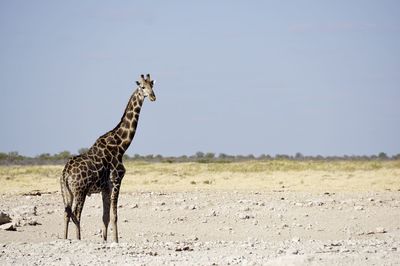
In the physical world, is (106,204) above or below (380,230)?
above

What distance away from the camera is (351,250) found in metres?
13.8

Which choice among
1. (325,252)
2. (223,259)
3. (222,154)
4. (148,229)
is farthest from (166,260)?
(222,154)

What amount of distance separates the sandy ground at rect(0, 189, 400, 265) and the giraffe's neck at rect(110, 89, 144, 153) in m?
1.88

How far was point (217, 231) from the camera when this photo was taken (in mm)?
19109

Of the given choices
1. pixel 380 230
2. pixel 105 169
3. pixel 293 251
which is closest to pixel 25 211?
pixel 105 169

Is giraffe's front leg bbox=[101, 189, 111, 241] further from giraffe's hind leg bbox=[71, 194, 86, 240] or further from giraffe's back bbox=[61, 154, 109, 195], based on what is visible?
giraffe's hind leg bbox=[71, 194, 86, 240]

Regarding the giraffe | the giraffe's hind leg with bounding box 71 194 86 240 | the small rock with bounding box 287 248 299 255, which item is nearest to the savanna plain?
the small rock with bounding box 287 248 299 255

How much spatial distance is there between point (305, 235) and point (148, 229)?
3.27 m

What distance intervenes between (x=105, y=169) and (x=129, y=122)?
3.90 feet

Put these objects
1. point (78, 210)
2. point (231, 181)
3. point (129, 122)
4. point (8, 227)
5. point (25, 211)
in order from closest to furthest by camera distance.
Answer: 1. point (78, 210)
2. point (129, 122)
3. point (8, 227)
4. point (25, 211)
5. point (231, 181)

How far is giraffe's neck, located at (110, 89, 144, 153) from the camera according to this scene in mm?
16672

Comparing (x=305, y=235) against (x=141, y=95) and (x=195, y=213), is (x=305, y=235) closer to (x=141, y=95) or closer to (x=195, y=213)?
(x=195, y=213)

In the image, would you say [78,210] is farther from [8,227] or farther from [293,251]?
[293,251]

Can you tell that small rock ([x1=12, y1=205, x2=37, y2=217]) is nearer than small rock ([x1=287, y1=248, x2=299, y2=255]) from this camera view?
No
